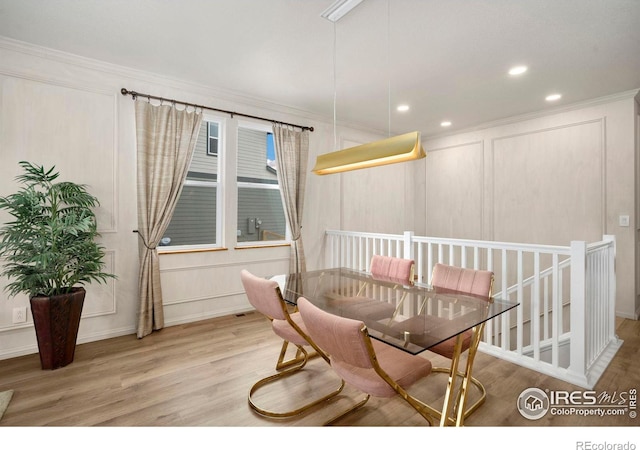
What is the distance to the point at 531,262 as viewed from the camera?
14.9 ft

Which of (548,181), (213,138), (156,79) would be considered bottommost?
(548,181)

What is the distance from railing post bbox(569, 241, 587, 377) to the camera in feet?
7.41

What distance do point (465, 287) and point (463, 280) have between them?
53 mm

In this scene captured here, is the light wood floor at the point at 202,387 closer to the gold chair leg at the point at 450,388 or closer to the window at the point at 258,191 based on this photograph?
the gold chair leg at the point at 450,388

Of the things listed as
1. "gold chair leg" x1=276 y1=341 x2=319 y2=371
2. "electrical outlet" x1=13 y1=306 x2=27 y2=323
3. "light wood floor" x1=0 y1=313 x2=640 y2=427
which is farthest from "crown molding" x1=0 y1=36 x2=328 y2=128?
"gold chair leg" x1=276 y1=341 x2=319 y2=371

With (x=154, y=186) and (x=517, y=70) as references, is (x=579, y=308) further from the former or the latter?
(x=154, y=186)

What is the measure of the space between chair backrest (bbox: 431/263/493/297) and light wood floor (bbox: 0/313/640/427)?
26.7 inches

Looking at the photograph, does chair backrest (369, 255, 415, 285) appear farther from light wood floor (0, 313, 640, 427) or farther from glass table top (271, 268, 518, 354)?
light wood floor (0, 313, 640, 427)

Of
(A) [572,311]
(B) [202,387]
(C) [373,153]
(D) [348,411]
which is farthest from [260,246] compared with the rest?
(A) [572,311]

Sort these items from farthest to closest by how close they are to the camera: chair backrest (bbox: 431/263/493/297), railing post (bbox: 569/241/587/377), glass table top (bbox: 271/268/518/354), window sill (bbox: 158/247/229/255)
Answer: window sill (bbox: 158/247/229/255) → railing post (bbox: 569/241/587/377) → chair backrest (bbox: 431/263/493/297) → glass table top (bbox: 271/268/518/354)

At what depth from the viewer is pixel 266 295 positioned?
1959 mm

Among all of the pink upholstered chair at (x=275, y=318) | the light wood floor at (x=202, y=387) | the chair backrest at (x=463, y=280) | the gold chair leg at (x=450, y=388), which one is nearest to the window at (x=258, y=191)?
the light wood floor at (x=202, y=387)

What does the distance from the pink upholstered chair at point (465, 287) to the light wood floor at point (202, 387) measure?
10 centimetres
